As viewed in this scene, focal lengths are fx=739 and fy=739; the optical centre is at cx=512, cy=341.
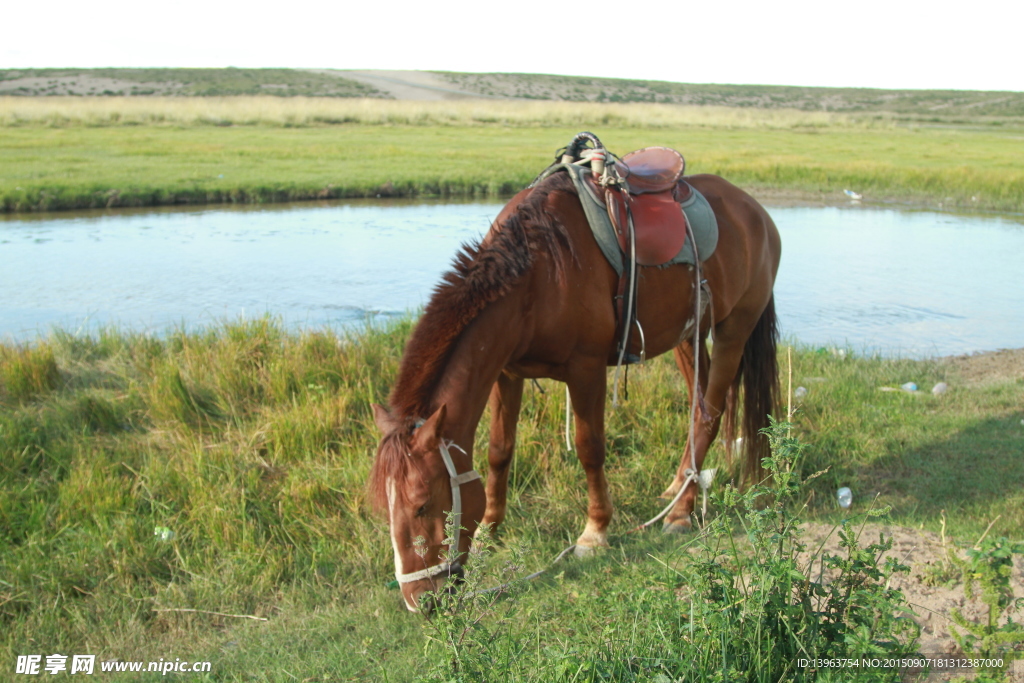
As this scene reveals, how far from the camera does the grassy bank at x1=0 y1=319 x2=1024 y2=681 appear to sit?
2904mm

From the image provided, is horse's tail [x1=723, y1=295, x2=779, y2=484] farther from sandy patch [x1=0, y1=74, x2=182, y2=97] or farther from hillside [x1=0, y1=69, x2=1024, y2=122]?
sandy patch [x1=0, y1=74, x2=182, y2=97]

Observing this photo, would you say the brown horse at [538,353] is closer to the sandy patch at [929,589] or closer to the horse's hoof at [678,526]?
the horse's hoof at [678,526]

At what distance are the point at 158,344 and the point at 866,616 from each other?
623cm

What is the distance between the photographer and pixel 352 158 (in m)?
22.9

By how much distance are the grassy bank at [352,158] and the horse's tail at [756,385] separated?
14.5 m

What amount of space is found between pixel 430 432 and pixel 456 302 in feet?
1.92

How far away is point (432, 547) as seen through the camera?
284cm

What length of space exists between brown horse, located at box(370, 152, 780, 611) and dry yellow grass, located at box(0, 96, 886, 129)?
34.3m

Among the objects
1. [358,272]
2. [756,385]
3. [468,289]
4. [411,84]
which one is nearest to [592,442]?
[468,289]

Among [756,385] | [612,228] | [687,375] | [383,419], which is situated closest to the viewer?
[383,419]

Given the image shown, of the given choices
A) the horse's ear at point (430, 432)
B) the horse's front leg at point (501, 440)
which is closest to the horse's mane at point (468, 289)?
the horse's ear at point (430, 432)

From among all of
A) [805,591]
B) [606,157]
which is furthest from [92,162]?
[805,591]

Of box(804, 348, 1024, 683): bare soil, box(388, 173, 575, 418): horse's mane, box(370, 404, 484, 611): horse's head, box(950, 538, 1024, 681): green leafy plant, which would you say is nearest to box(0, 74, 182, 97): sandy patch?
box(388, 173, 575, 418): horse's mane

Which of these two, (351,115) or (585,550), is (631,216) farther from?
(351,115)
